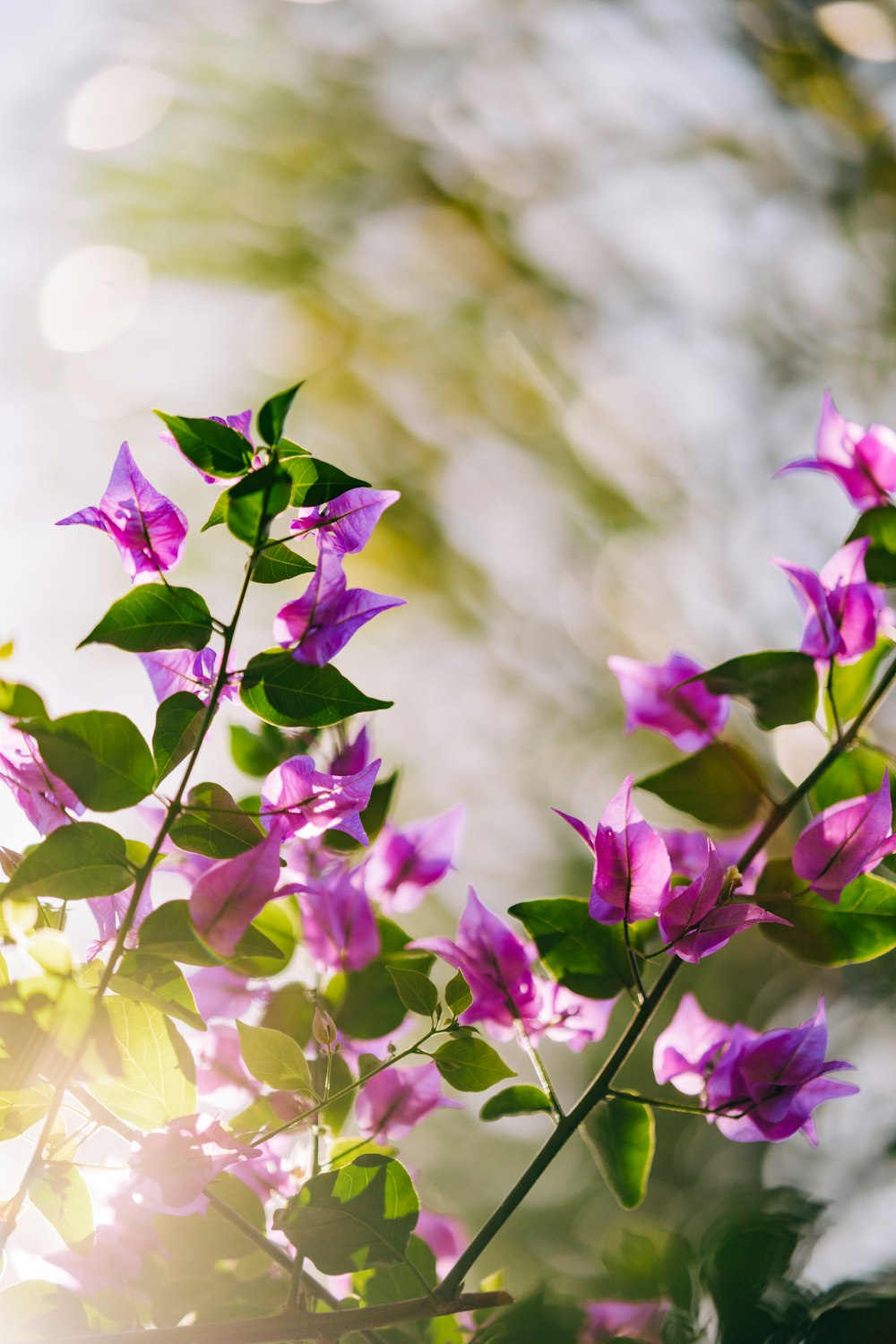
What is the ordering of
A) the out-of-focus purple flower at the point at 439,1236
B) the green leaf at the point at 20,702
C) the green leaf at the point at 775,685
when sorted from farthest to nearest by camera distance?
1. the out-of-focus purple flower at the point at 439,1236
2. the green leaf at the point at 775,685
3. the green leaf at the point at 20,702

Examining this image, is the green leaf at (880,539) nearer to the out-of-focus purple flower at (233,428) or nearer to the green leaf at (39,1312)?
the out-of-focus purple flower at (233,428)

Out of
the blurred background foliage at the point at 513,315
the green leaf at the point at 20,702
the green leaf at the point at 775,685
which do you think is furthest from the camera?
the blurred background foliage at the point at 513,315

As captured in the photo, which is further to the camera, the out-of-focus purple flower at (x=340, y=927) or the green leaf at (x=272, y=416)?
the out-of-focus purple flower at (x=340, y=927)

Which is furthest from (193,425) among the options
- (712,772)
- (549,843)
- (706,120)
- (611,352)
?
(706,120)

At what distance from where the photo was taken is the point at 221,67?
186cm

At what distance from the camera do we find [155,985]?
253 millimetres

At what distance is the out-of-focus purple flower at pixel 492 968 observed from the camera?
332 mm

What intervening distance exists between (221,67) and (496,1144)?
2014 millimetres

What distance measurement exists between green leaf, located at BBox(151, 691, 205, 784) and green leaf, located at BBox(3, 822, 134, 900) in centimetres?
2

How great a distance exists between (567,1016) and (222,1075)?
0.46 ft

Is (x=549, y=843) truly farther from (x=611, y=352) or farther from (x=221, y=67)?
(x=221, y=67)

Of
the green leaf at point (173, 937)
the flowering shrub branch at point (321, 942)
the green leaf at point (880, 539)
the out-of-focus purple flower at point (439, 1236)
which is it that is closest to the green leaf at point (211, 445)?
the flowering shrub branch at point (321, 942)

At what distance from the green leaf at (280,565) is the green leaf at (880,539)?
0.67 feet

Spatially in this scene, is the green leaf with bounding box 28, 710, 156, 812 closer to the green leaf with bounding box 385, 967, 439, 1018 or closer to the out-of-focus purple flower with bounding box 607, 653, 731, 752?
the green leaf with bounding box 385, 967, 439, 1018
